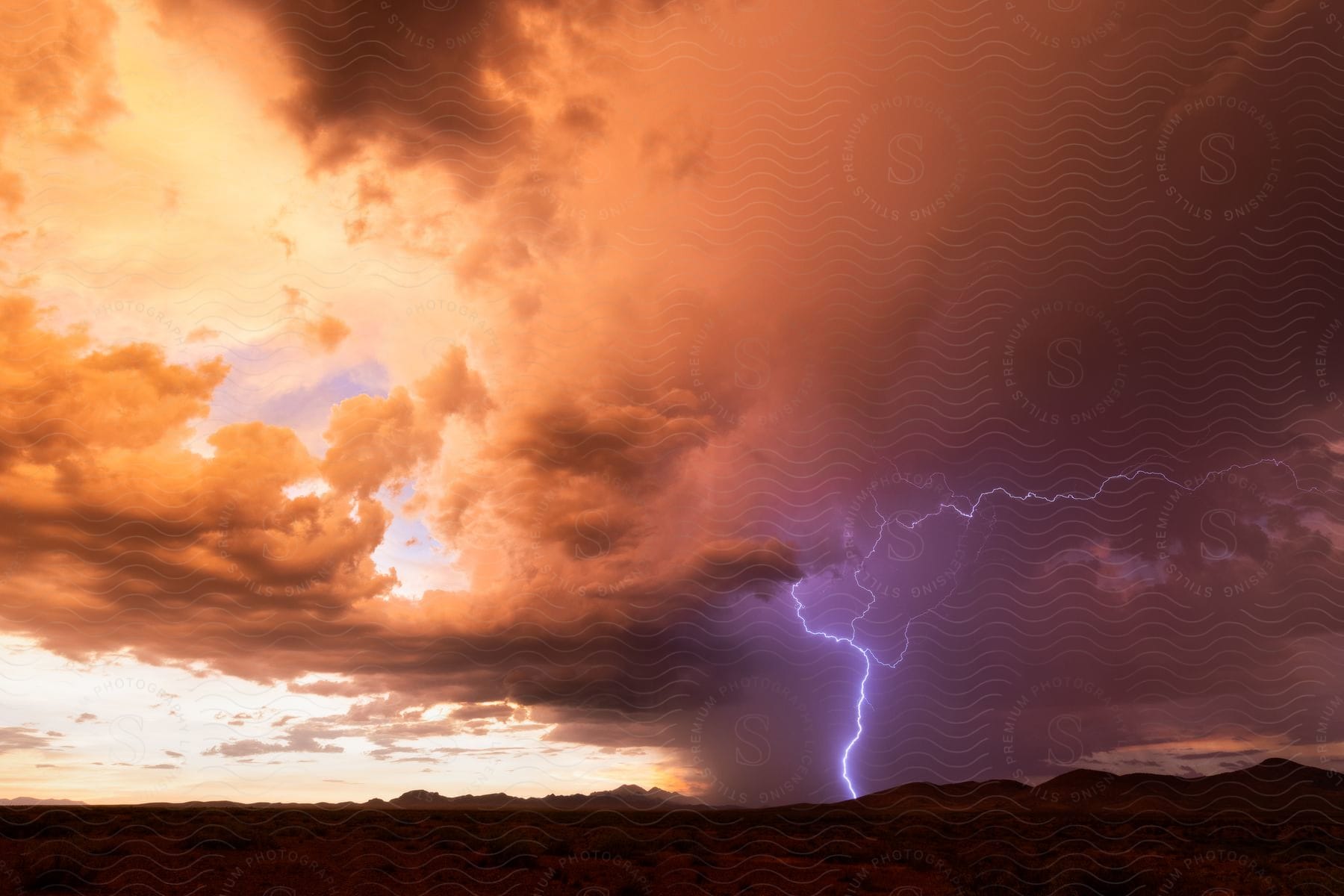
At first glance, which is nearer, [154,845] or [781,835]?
[154,845]

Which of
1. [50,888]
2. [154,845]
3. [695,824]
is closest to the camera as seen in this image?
[50,888]

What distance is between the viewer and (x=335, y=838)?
68.5 ft

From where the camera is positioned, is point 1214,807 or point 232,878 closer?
point 232,878

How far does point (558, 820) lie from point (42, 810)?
16.6 meters

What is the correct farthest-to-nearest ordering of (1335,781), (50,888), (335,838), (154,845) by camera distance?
(1335,781), (335,838), (154,845), (50,888)

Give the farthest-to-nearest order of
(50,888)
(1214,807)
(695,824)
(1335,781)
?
(1335,781) < (1214,807) < (695,824) < (50,888)

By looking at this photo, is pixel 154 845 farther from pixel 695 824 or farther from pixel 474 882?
pixel 695 824

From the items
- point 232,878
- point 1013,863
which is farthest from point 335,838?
point 1013,863

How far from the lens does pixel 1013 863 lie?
20078 millimetres

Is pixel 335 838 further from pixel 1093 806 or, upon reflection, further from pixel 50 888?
pixel 1093 806

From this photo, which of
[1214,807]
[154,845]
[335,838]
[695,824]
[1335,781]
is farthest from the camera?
[1335,781]

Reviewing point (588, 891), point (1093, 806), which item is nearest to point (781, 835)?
point (588, 891)

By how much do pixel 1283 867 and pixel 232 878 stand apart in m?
26.3

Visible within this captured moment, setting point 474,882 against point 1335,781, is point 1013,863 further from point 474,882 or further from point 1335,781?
point 1335,781
